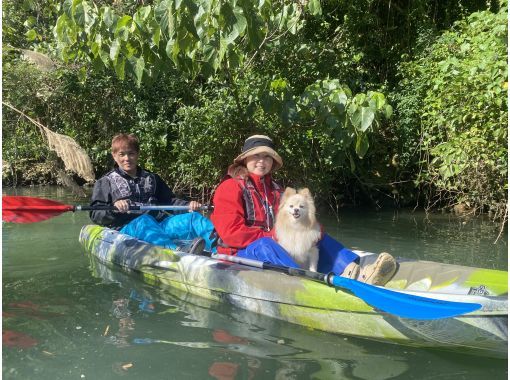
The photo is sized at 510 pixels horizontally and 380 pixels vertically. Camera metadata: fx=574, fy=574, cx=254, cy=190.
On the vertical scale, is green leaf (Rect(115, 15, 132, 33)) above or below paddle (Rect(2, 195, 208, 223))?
above

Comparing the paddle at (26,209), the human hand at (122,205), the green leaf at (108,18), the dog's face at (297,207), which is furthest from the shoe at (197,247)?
the green leaf at (108,18)

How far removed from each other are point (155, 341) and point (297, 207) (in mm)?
1471

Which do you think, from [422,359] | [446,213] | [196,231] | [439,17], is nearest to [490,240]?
[446,213]

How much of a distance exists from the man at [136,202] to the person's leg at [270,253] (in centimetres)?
129

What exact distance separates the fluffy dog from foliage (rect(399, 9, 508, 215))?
338 centimetres

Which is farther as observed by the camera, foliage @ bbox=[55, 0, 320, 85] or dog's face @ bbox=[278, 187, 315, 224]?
dog's face @ bbox=[278, 187, 315, 224]

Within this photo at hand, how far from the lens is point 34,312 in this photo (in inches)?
181

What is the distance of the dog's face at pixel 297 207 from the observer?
451 centimetres

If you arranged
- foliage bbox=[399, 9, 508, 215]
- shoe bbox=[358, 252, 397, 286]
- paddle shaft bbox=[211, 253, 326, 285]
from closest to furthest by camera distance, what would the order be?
1. paddle shaft bbox=[211, 253, 326, 285]
2. shoe bbox=[358, 252, 397, 286]
3. foliage bbox=[399, 9, 508, 215]

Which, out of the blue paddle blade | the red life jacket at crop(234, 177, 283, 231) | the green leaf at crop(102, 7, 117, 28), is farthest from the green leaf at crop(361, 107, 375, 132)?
the blue paddle blade

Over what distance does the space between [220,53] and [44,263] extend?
331 centimetres

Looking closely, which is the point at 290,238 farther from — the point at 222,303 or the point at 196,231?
the point at 196,231

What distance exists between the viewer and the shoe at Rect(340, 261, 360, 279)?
4.61 metres

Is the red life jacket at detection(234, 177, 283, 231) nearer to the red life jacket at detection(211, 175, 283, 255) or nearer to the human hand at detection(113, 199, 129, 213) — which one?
the red life jacket at detection(211, 175, 283, 255)
